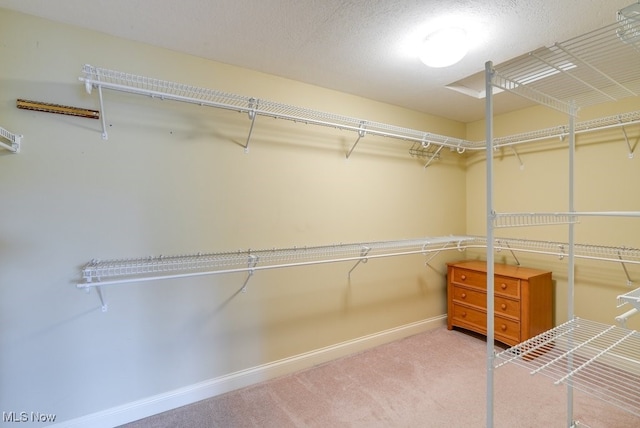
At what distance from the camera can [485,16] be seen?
1.47 m

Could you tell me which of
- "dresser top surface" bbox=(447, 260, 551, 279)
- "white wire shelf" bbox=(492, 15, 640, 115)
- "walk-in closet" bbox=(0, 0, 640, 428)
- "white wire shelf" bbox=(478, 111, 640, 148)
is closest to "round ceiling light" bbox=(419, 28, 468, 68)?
"walk-in closet" bbox=(0, 0, 640, 428)

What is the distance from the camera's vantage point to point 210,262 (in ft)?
6.17

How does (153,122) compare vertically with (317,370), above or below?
above

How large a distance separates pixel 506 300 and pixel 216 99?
8.89ft

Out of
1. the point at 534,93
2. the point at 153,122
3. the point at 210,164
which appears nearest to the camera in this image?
the point at 534,93

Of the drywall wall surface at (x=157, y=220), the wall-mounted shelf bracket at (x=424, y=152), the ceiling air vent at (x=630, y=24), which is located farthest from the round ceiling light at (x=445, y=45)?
the wall-mounted shelf bracket at (x=424, y=152)

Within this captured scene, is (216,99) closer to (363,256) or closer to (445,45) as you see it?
(445,45)

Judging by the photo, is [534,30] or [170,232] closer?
[534,30]

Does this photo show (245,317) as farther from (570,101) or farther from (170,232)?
(570,101)

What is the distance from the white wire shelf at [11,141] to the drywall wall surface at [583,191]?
11.8 feet

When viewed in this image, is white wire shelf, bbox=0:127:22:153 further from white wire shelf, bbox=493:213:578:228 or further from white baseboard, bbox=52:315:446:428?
white wire shelf, bbox=493:213:578:228

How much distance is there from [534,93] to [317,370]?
215 cm

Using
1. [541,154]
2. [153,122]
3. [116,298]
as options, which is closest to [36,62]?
[153,122]

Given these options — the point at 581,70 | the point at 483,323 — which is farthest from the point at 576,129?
the point at 483,323
